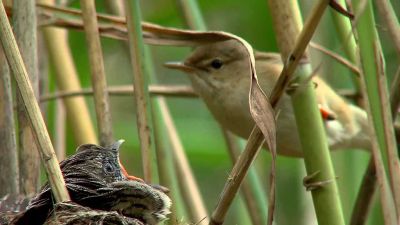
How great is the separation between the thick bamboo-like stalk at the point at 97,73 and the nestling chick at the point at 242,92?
0.94m

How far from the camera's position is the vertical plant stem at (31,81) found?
2.03 meters

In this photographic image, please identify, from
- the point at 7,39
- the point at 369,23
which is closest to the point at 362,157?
the point at 369,23

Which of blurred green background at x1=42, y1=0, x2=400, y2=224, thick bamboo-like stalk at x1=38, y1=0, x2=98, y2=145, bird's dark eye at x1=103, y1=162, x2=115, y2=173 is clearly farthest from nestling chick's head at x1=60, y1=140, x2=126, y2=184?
blurred green background at x1=42, y1=0, x2=400, y2=224

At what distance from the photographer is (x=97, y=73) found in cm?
211

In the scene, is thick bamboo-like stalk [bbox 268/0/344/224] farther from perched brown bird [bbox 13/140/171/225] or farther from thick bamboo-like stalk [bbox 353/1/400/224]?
perched brown bird [bbox 13/140/171/225]

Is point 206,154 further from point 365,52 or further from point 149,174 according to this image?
point 365,52

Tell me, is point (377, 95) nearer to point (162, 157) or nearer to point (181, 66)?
point (162, 157)

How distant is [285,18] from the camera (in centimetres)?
188

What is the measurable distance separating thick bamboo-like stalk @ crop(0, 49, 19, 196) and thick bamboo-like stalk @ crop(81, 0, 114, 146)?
23cm

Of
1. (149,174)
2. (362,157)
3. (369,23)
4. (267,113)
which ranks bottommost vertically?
(362,157)

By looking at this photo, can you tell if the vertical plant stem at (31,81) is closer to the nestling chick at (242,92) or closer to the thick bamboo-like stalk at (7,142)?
the thick bamboo-like stalk at (7,142)

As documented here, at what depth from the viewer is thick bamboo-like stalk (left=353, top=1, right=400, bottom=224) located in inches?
59.4

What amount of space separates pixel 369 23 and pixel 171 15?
6.21ft

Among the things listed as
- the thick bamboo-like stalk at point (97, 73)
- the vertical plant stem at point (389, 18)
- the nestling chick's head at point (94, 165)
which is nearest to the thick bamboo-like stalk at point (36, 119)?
the nestling chick's head at point (94, 165)
